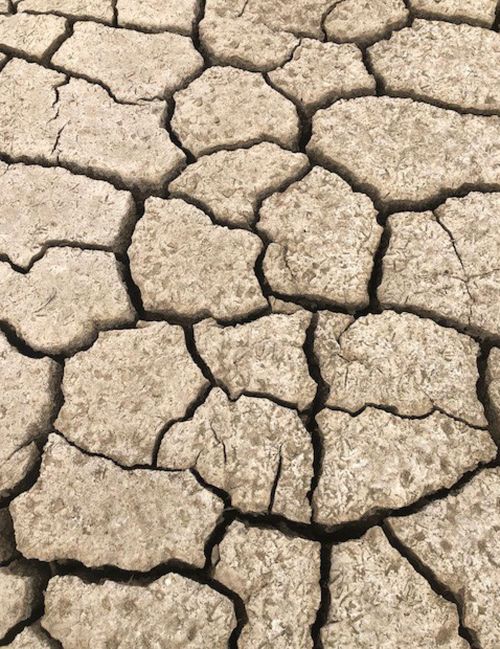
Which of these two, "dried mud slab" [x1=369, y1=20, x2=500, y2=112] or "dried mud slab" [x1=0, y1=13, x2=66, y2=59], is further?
"dried mud slab" [x1=0, y1=13, x2=66, y2=59]

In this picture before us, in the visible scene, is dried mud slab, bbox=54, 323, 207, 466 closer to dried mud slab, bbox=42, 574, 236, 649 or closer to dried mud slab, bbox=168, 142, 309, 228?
dried mud slab, bbox=42, 574, 236, 649

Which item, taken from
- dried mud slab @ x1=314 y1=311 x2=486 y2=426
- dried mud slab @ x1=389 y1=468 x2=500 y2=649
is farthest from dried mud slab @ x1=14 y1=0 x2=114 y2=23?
dried mud slab @ x1=389 y1=468 x2=500 y2=649

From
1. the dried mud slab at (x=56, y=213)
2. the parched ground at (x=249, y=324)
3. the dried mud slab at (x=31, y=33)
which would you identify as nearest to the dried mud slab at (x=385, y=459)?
the parched ground at (x=249, y=324)

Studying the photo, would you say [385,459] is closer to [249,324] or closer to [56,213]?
[249,324]

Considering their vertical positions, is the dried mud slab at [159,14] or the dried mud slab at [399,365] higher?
the dried mud slab at [159,14]

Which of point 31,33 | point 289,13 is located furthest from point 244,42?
point 31,33

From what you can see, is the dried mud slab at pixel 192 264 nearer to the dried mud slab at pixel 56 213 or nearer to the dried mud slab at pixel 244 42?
the dried mud slab at pixel 56 213
